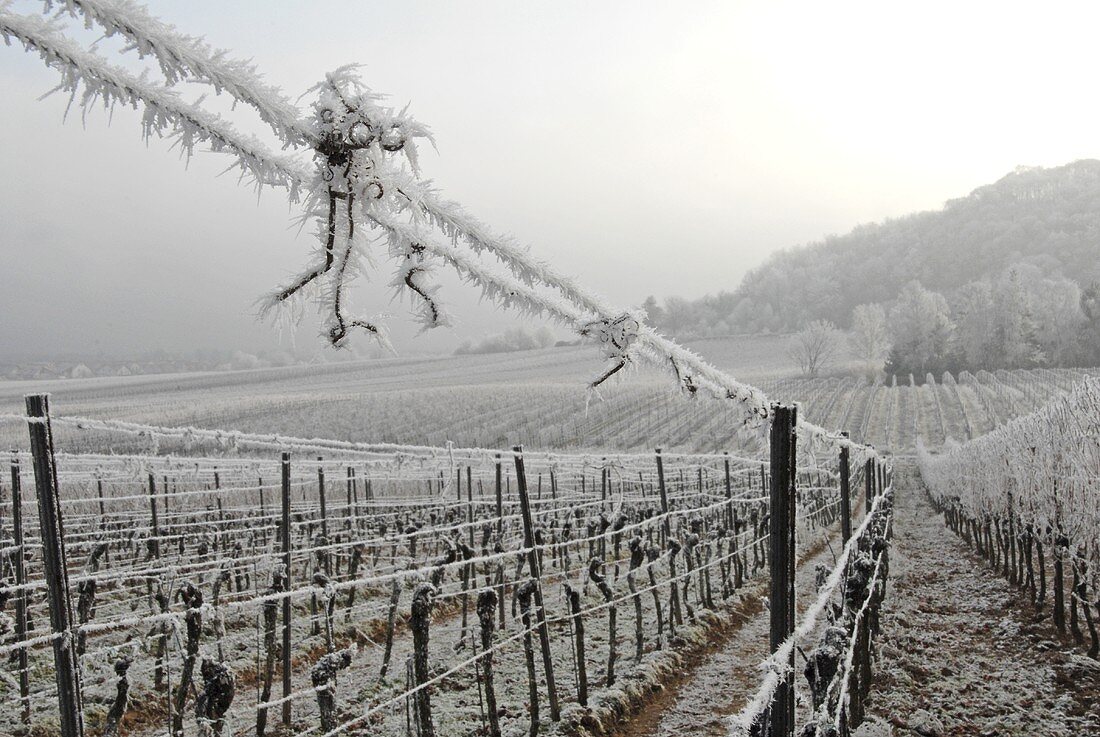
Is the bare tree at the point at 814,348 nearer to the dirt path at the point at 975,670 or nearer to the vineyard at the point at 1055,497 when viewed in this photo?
the vineyard at the point at 1055,497

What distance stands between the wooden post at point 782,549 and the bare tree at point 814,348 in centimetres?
5615

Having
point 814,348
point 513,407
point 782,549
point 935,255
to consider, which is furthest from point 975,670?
point 935,255

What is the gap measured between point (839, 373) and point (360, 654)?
55.7 meters

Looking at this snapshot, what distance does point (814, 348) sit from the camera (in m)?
56.8

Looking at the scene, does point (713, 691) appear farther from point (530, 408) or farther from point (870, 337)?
point (870, 337)

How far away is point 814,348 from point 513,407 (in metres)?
30.4

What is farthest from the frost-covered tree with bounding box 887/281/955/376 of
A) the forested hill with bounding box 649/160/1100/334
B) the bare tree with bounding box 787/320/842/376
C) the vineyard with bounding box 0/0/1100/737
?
the vineyard with bounding box 0/0/1100/737

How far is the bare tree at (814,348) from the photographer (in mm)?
55781

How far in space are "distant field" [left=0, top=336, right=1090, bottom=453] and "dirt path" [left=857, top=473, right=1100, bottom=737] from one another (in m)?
17.2

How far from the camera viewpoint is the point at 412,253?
1014mm

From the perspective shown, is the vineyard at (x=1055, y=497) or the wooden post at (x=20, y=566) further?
the vineyard at (x=1055, y=497)

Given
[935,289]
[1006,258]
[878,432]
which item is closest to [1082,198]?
[1006,258]

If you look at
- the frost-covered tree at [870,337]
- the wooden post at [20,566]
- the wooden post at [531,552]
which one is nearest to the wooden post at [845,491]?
the wooden post at [531,552]

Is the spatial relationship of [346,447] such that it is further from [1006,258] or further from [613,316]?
[1006,258]
